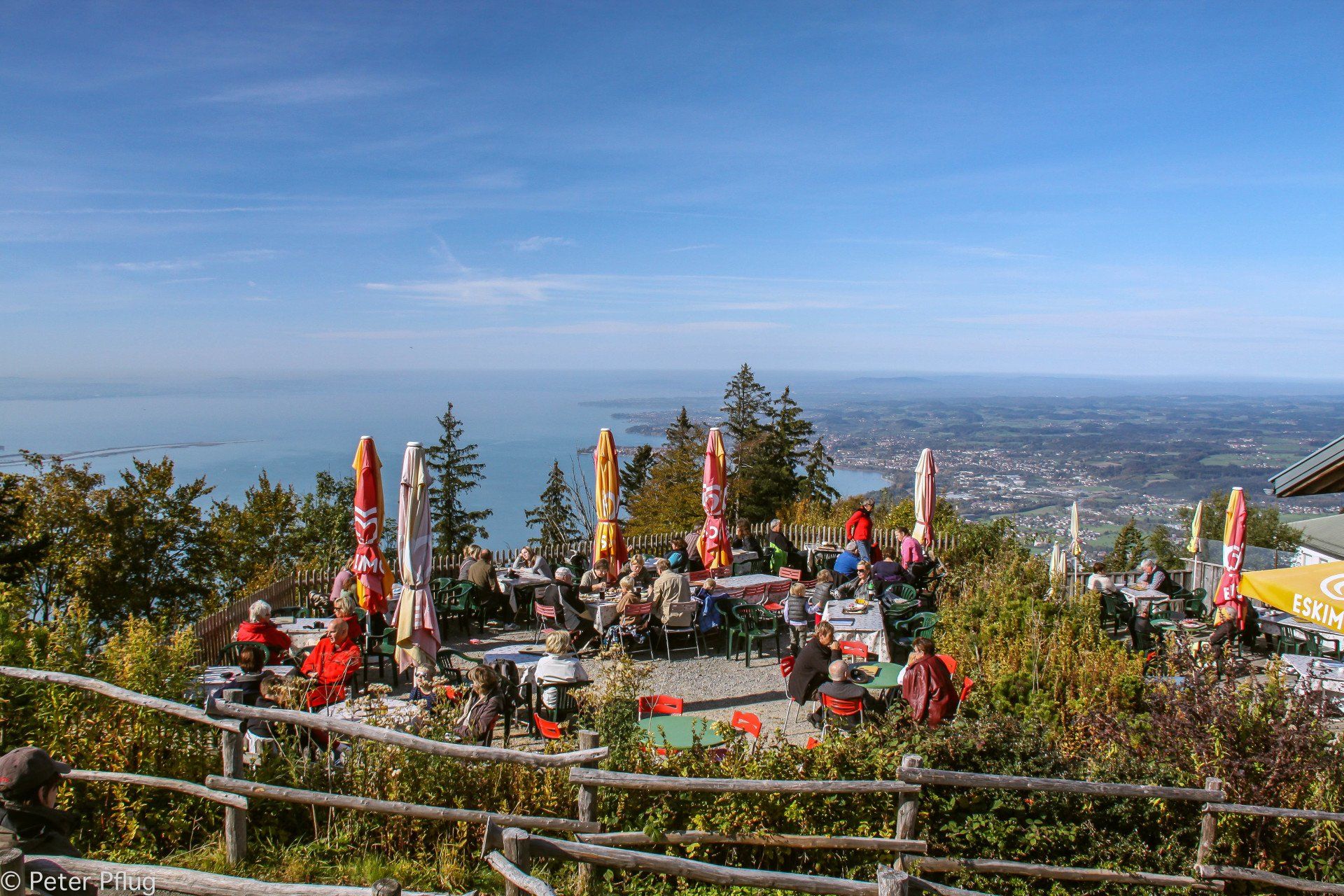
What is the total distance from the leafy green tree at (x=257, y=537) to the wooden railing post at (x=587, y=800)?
21400 mm

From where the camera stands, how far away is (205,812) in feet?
17.2

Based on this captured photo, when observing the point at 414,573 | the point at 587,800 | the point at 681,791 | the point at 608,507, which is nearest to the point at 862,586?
the point at 608,507

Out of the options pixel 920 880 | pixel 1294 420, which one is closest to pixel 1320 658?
pixel 920 880

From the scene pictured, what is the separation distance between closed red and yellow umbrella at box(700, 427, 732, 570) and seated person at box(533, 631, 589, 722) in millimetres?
5609

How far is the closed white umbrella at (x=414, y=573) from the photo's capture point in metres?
8.64

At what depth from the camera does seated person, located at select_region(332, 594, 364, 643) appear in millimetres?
8031

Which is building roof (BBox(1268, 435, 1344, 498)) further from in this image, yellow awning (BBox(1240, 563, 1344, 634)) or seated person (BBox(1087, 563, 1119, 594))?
seated person (BBox(1087, 563, 1119, 594))

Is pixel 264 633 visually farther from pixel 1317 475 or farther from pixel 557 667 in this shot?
pixel 1317 475

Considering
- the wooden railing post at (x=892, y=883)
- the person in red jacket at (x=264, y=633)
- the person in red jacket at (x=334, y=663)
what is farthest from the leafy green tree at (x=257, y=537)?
the wooden railing post at (x=892, y=883)

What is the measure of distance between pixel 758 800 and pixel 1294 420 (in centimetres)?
19588

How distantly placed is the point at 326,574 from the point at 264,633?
17.0ft

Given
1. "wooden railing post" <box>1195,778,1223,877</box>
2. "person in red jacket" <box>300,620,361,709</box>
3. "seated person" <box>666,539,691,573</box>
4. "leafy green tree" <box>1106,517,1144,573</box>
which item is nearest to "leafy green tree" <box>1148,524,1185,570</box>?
"leafy green tree" <box>1106,517,1144,573</box>

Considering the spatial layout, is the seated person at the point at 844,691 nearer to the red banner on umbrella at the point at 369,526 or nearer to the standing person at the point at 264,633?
the red banner on umbrella at the point at 369,526

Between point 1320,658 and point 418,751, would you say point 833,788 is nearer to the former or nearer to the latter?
point 418,751
